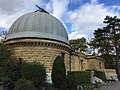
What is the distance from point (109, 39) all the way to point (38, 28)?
70.9 feet

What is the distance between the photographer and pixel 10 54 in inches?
963

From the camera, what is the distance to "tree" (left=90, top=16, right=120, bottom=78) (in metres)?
45.2

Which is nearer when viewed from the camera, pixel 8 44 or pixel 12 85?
pixel 12 85

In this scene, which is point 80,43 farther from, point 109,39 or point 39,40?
point 39,40

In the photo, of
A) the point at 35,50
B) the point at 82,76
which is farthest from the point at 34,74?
the point at 82,76

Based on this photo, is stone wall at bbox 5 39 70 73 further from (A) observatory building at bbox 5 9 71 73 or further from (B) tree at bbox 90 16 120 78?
(B) tree at bbox 90 16 120 78

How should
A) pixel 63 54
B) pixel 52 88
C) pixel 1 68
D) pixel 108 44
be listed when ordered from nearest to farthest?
pixel 52 88 < pixel 1 68 < pixel 63 54 < pixel 108 44

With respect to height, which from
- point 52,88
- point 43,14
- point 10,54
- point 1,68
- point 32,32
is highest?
point 43,14

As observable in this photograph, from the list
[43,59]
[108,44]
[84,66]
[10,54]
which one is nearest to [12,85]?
[10,54]

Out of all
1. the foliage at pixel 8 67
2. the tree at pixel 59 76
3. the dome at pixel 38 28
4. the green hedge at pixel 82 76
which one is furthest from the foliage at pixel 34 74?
the green hedge at pixel 82 76

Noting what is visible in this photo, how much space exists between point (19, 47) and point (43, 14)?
20.6 feet

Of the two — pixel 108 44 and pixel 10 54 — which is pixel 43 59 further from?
pixel 108 44

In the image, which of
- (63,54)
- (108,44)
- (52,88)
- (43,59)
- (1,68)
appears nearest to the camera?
(52,88)

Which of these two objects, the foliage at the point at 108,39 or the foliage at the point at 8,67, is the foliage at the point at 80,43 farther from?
the foliage at the point at 8,67
